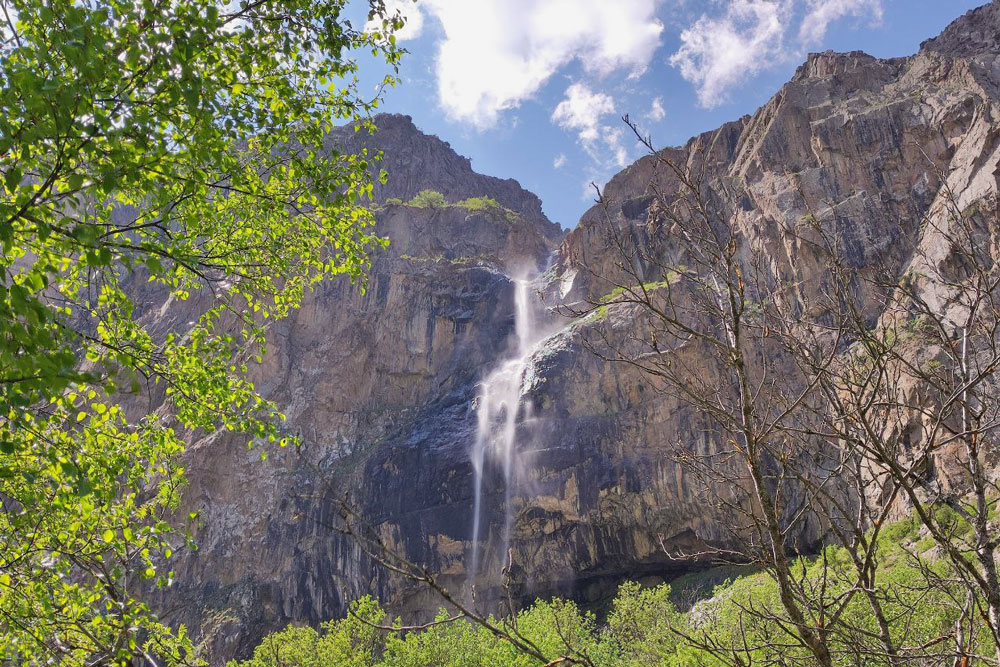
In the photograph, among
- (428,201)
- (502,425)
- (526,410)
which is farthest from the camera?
(428,201)

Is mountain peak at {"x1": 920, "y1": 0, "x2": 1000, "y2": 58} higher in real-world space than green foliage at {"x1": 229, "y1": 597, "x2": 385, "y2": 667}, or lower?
higher

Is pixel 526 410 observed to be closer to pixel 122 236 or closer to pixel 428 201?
pixel 122 236

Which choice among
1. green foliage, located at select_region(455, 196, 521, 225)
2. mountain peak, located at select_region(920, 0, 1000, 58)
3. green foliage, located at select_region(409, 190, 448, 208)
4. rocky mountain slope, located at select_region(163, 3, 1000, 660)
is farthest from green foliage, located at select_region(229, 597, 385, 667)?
green foliage, located at select_region(455, 196, 521, 225)

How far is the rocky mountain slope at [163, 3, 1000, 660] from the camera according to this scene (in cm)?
3219

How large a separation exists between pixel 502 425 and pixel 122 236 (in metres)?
33.1

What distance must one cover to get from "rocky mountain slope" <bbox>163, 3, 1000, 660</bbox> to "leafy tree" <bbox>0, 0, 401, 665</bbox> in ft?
73.9

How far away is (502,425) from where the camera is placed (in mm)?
36750

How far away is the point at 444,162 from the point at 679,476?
6415cm

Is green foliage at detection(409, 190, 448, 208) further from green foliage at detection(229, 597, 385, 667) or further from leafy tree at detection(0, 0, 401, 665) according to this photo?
leafy tree at detection(0, 0, 401, 665)

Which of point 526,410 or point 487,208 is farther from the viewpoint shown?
point 487,208

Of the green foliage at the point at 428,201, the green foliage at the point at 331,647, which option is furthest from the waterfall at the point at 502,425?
the green foliage at the point at 428,201

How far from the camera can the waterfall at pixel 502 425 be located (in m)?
33.5

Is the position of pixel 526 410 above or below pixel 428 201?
below

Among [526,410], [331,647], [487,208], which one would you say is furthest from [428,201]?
[331,647]
